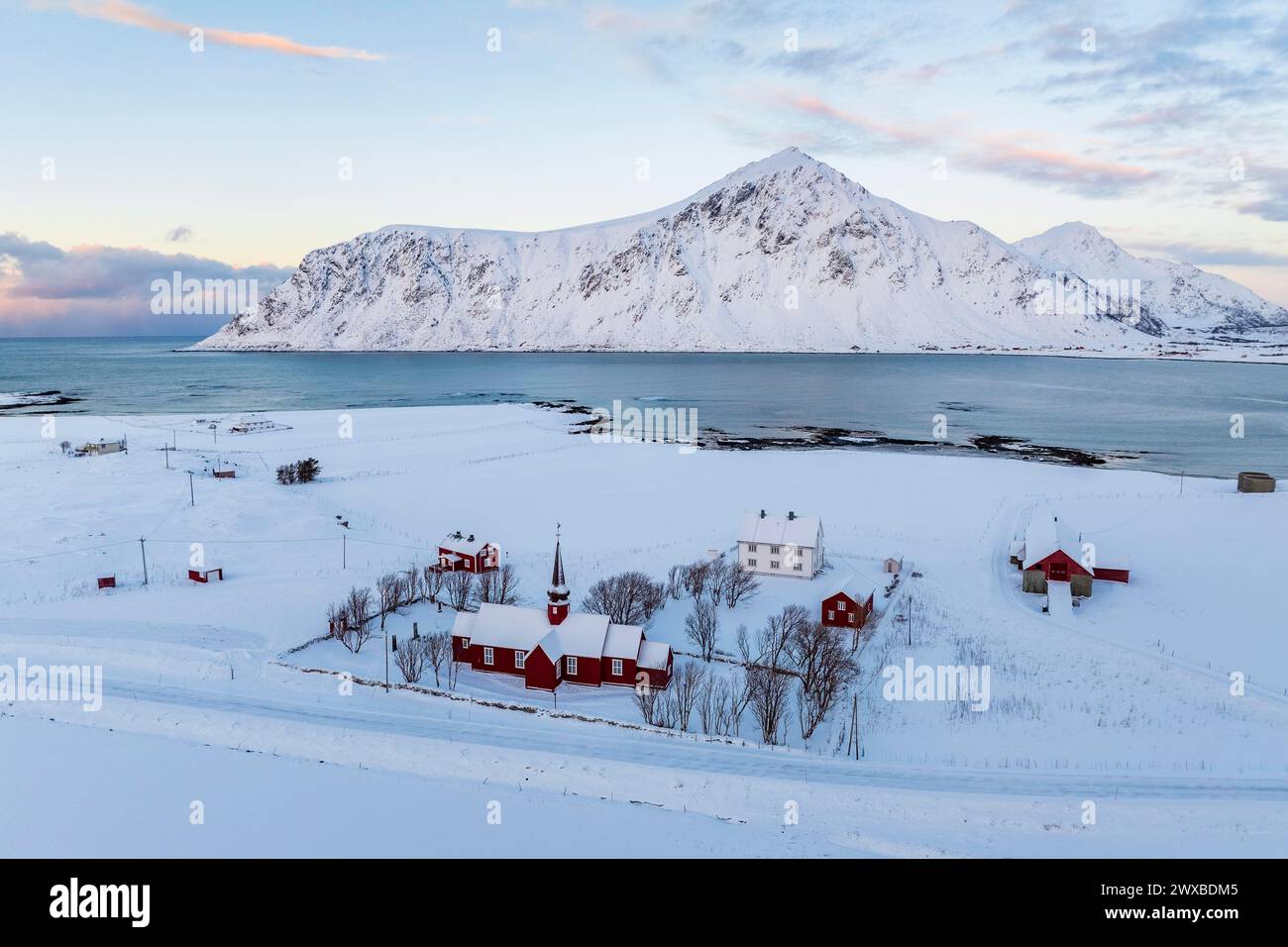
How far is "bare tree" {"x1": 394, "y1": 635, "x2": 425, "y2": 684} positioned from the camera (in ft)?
94.1

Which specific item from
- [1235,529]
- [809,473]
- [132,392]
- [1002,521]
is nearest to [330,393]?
[132,392]

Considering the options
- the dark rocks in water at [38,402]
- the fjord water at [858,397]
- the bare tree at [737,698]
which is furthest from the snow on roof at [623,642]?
the dark rocks in water at [38,402]

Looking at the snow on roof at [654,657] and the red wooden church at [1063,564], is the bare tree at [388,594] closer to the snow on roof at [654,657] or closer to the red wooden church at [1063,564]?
the snow on roof at [654,657]

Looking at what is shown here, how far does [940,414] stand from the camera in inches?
4567

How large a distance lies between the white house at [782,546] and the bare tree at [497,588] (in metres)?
12.7

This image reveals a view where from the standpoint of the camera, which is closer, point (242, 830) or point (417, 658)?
point (242, 830)

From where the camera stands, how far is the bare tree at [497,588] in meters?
36.4

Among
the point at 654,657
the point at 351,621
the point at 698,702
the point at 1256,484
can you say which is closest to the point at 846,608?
the point at 654,657

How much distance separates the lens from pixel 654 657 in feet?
95.8

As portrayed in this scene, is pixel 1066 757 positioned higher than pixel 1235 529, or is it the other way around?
pixel 1235 529

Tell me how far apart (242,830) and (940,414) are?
11422cm

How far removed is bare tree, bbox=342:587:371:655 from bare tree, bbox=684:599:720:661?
534 inches
